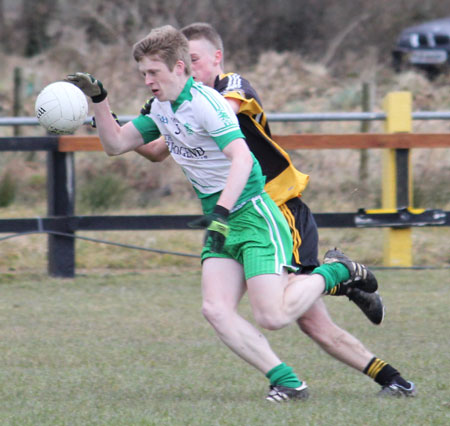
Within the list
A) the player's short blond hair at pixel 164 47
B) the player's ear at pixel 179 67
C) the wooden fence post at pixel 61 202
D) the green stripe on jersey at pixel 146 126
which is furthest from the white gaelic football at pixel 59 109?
the wooden fence post at pixel 61 202

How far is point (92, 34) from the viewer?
22578 mm

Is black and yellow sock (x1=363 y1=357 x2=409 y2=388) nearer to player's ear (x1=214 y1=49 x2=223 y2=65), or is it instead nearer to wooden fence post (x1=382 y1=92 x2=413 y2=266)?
player's ear (x1=214 y1=49 x2=223 y2=65)

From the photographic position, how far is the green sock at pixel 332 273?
4332mm

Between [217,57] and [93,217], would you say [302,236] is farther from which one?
[93,217]

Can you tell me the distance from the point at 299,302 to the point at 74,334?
2.35 meters

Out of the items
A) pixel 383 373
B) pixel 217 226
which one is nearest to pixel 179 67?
pixel 217 226

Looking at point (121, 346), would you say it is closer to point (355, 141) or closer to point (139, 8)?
point (355, 141)

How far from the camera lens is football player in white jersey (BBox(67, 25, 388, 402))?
4137 mm

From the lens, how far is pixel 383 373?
440 cm

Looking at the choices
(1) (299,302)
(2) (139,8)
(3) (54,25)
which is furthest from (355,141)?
(3) (54,25)

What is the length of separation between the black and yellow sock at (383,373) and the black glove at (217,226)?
107 centimetres

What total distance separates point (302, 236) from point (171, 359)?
1331 millimetres

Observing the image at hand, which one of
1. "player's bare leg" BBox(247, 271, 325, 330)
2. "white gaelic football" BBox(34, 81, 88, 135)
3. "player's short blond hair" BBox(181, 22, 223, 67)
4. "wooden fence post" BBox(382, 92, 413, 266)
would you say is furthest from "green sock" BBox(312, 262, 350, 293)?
"wooden fence post" BBox(382, 92, 413, 266)

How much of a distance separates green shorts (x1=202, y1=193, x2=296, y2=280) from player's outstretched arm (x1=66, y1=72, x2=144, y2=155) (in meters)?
0.70
